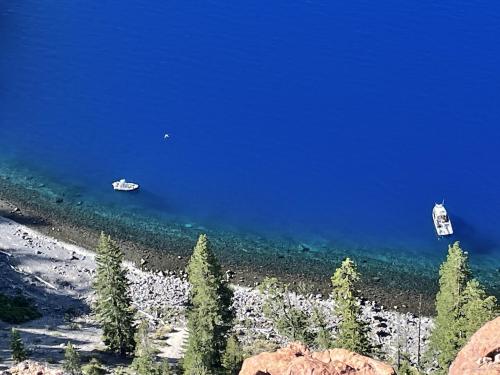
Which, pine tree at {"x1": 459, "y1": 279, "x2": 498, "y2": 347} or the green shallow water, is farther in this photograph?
the green shallow water

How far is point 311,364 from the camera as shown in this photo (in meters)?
36.8

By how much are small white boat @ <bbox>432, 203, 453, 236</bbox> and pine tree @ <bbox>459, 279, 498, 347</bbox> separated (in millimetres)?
39971

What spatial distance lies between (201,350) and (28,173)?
60.8 meters

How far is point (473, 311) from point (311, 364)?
25.4 m

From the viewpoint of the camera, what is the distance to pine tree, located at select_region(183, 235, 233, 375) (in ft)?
196

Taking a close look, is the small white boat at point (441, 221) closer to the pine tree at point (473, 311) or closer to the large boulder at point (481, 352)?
the pine tree at point (473, 311)

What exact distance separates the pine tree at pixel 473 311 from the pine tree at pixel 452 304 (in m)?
0.40

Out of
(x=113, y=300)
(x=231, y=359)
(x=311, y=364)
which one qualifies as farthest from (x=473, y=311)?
(x=113, y=300)

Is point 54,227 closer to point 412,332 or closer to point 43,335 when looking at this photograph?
point 43,335

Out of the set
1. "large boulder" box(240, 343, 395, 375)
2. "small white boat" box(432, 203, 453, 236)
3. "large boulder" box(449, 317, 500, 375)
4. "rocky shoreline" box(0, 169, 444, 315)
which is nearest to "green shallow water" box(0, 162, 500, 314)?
"rocky shoreline" box(0, 169, 444, 315)

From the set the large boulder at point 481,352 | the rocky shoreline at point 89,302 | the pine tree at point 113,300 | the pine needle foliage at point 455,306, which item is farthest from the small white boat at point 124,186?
the large boulder at point 481,352

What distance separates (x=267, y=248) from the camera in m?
99.0

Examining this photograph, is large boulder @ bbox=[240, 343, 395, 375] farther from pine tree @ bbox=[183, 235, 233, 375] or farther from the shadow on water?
the shadow on water

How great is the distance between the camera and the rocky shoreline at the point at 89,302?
2995 inches
